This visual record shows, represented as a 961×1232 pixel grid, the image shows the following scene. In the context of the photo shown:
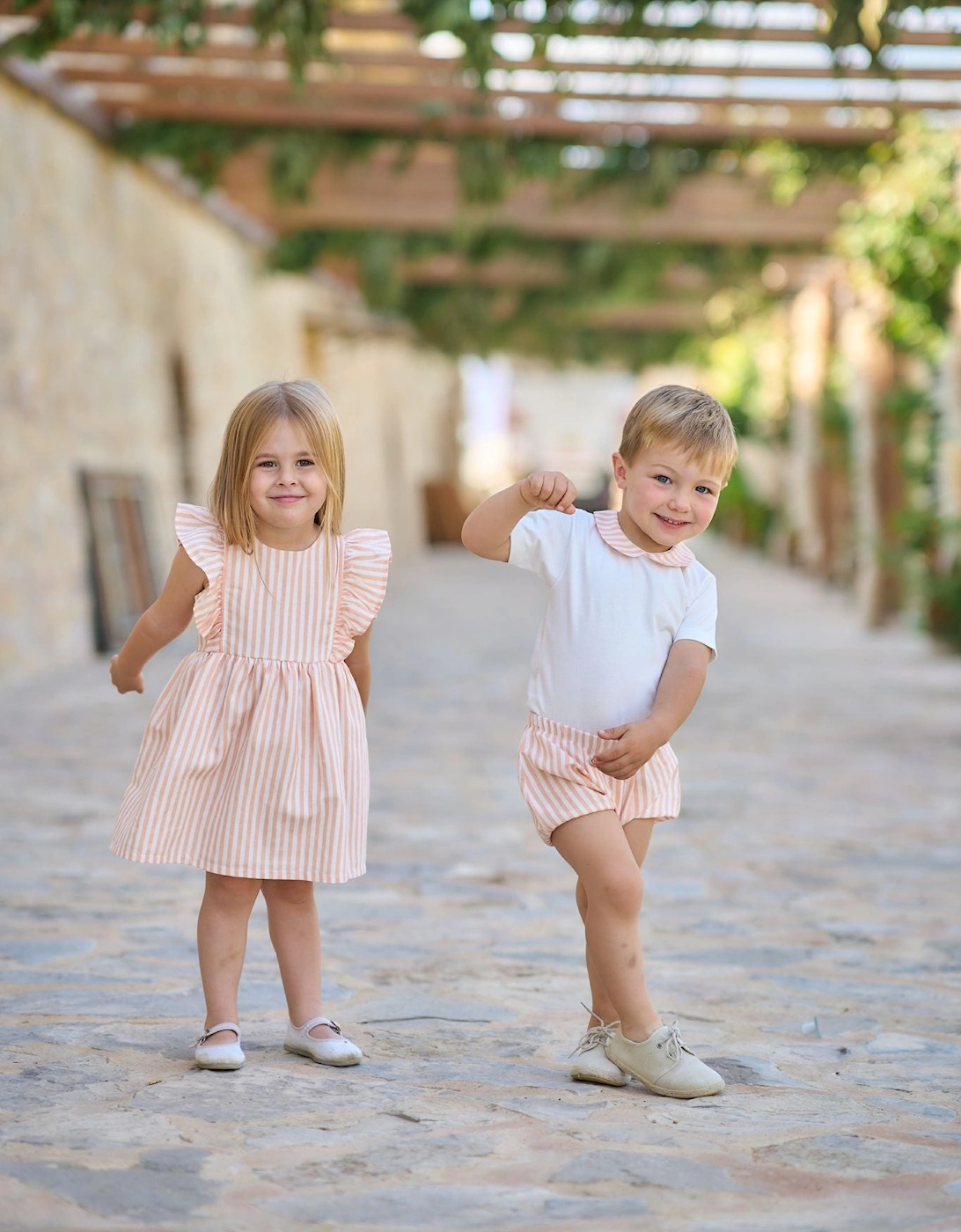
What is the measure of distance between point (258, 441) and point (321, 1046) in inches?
38.2

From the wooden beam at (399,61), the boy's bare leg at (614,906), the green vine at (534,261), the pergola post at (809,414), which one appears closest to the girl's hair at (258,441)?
the boy's bare leg at (614,906)

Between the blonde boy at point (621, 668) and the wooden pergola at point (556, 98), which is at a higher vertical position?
the wooden pergola at point (556, 98)

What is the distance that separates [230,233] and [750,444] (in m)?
6.69

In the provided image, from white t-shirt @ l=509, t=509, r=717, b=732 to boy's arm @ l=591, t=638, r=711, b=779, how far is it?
0.02m

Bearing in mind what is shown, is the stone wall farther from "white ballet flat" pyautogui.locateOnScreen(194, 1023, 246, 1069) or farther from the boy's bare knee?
the boy's bare knee

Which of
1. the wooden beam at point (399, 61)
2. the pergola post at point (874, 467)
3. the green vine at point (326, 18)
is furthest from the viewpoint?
the pergola post at point (874, 467)

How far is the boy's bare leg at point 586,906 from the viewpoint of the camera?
8.46 feet

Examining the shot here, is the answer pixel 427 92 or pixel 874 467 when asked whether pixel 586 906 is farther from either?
pixel 874 467

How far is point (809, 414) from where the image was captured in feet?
49.7

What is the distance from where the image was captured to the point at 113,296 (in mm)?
10219

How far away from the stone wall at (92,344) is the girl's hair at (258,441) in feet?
18.5

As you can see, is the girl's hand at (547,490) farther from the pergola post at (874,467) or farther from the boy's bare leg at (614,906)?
the pergola post at (874,467)

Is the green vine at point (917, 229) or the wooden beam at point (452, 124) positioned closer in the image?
the green vine at point (917, 229)

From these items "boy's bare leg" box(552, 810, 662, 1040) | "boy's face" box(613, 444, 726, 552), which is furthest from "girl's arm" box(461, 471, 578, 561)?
"boy's bare leg" box(552, 810, 662, 1040)
